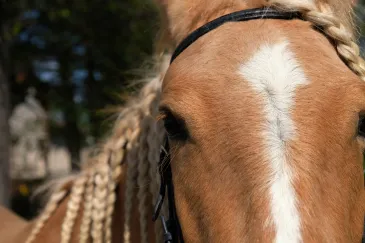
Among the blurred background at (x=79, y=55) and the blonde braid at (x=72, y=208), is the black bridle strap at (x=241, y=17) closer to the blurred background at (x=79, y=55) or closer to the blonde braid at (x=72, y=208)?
the blonde braid at (x=72, y=208)

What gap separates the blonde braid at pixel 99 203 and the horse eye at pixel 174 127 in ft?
2.44

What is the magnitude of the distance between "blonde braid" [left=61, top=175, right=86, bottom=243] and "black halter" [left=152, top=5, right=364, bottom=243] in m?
0.67

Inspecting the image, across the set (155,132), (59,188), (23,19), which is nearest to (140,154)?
(155,132)

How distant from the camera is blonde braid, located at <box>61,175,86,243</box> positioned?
2.70 m

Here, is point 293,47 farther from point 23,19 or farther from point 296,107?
point 23,19

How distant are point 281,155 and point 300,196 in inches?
5.4

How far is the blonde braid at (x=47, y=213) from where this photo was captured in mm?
2889

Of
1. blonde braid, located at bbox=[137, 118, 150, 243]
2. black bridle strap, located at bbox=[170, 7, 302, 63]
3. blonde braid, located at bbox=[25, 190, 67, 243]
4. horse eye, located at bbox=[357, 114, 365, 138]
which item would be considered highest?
black bridle strap, located at bbox=[170, 7, 302, 63]

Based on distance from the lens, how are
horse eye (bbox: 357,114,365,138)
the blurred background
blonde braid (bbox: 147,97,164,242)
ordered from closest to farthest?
1. horse eye (bbox: 357,114,365,138)
2. blonde braid (bbox: 147,97,164,242)
3. the blurred background

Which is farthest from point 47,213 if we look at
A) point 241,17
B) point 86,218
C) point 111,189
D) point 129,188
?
point 241,17

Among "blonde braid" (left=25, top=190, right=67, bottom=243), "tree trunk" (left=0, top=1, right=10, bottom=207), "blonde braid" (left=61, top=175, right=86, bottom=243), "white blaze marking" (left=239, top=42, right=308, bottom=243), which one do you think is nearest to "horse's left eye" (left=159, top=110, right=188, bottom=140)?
"white blaze marking" (left=239, top=42, right=308, bottom=243)

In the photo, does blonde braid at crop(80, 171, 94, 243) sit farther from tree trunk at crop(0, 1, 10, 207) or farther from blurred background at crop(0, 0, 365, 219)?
blurred background at crop(0, 0, 365, 219)

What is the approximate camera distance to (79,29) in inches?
341

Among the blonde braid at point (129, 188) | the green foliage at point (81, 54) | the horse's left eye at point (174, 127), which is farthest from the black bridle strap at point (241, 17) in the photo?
the green foliage at point (81, 54)
